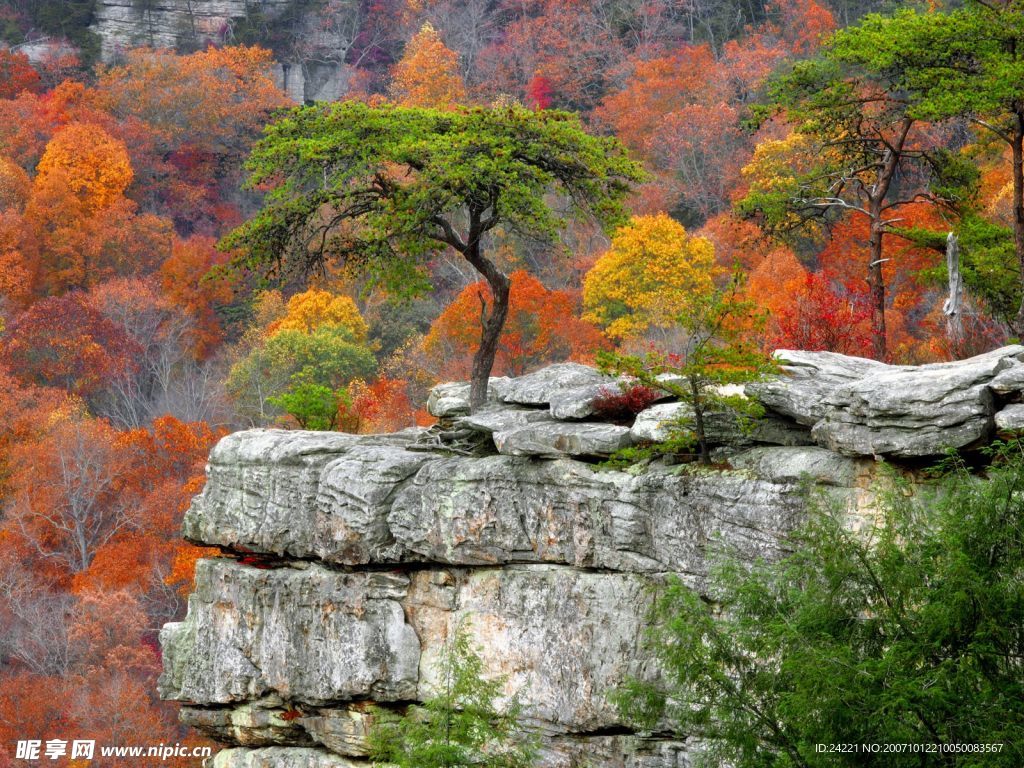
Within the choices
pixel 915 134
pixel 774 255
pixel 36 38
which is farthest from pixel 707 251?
pixel 36 38

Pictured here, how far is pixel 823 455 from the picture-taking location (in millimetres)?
16125

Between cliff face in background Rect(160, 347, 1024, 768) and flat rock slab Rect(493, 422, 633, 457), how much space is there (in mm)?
27

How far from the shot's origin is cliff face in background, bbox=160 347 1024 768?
1596cm

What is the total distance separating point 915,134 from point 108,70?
47902 mm

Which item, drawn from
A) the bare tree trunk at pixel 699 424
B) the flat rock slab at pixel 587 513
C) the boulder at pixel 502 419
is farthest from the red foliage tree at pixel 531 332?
the bare tree trunk at pixel 699 424

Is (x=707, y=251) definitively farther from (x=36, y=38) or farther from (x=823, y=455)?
(x=36, y=38)

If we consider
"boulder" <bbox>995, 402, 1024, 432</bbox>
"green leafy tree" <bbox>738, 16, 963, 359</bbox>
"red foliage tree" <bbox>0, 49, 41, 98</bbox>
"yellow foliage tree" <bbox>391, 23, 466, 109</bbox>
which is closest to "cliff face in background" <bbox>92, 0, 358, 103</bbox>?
"red foliage tree" <bbox>0, 49, 41, 98</bbox>

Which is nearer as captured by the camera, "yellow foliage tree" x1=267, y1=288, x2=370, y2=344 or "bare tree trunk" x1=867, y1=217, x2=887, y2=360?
"bare tree trunk" x1=867, y1=217, x2=887, y2=360

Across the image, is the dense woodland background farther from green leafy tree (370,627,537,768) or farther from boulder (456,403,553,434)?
green leafy tree (370,627,537,768)

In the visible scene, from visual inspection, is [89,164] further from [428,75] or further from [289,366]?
[289,366]

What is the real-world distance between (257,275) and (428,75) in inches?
760

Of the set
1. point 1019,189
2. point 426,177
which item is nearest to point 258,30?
point 426,177

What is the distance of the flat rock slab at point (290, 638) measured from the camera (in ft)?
64.8

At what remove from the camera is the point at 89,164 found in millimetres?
64688
